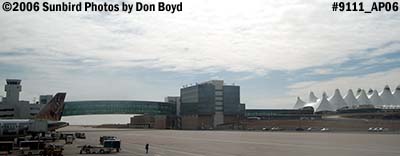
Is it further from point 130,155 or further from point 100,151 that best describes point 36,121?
point 130,155

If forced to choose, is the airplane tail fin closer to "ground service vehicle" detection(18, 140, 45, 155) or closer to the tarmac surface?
the tarmac surface

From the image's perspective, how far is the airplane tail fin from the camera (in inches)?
3676

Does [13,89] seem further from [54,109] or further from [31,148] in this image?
[31,148]

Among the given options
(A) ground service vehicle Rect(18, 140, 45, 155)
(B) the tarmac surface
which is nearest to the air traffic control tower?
(B) the tarmac surface

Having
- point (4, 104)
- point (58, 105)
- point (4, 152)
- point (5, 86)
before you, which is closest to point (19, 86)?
point (5, 86)

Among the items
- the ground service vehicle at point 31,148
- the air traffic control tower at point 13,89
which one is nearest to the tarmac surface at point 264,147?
the ground service vehicle at point 31,148

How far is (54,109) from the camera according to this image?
9419 cm

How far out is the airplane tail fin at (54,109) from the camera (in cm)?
9338

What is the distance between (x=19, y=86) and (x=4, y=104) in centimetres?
2643

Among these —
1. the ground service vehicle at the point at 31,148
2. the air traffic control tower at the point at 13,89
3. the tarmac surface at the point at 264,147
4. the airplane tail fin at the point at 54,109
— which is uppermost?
the air traffic control tower at the point at 13,89

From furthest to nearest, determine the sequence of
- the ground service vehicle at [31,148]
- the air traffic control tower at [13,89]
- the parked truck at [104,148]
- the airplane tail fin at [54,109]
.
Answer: the air traffic control tower at [13,89]
the airplane tail fin at [54,109]
the parked truck at [104,148]
the ground service vehicle at [31,148]

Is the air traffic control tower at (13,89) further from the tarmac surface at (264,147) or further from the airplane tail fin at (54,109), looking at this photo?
the tarmac surface at (264,147)

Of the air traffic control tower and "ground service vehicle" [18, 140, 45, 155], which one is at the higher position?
the air traffic control tower

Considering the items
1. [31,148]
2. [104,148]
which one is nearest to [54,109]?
[31,148]
